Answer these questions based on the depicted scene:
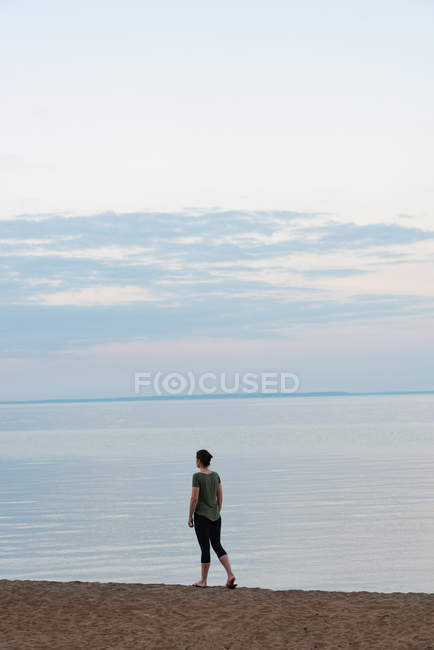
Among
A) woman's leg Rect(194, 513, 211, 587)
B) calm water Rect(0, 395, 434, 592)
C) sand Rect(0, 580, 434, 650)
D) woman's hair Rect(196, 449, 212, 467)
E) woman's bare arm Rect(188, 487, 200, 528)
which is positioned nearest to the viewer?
sand Rect(0, 580, 434, 650)

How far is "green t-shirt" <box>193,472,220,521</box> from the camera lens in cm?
1212

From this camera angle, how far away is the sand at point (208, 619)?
952 centimetres

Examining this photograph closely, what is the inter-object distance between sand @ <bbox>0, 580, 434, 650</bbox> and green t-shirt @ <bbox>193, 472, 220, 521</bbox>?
1039 millimetres

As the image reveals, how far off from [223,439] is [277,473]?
108 feet

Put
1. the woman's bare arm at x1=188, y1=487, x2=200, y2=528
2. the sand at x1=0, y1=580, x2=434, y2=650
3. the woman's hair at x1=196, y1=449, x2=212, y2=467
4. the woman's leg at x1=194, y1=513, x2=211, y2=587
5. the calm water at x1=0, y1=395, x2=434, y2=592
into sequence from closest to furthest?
1. the sand at x1=0, y1=580, x2=434, y2=650
2. the woman's hair at x1=196, y1=449, x2=212, y2=467
3. the woman's bare arm at x1=188, y1=487, x2=200, y2=528
4. the woman's leg at x1=194, y1=513, x2=211, y2=587
5. the calm water at x1=0, y1=395, x2=434, y2=592

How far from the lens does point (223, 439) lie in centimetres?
7462

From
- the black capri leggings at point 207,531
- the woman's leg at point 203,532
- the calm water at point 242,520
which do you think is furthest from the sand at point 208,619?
the calm water at point 242,520

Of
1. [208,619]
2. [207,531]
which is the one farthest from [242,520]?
[208,619]

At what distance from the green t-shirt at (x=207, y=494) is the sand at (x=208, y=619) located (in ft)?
3.41

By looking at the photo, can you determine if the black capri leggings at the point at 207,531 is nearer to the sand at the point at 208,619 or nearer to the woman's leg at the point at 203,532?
the woman's leg at the point at 203,532

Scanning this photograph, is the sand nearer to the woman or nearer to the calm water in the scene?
the woman

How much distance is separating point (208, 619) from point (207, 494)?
2104mm

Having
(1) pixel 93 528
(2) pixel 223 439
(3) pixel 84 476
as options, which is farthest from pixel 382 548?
(2) pixel 223 439

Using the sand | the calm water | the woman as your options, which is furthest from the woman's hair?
the calm water
